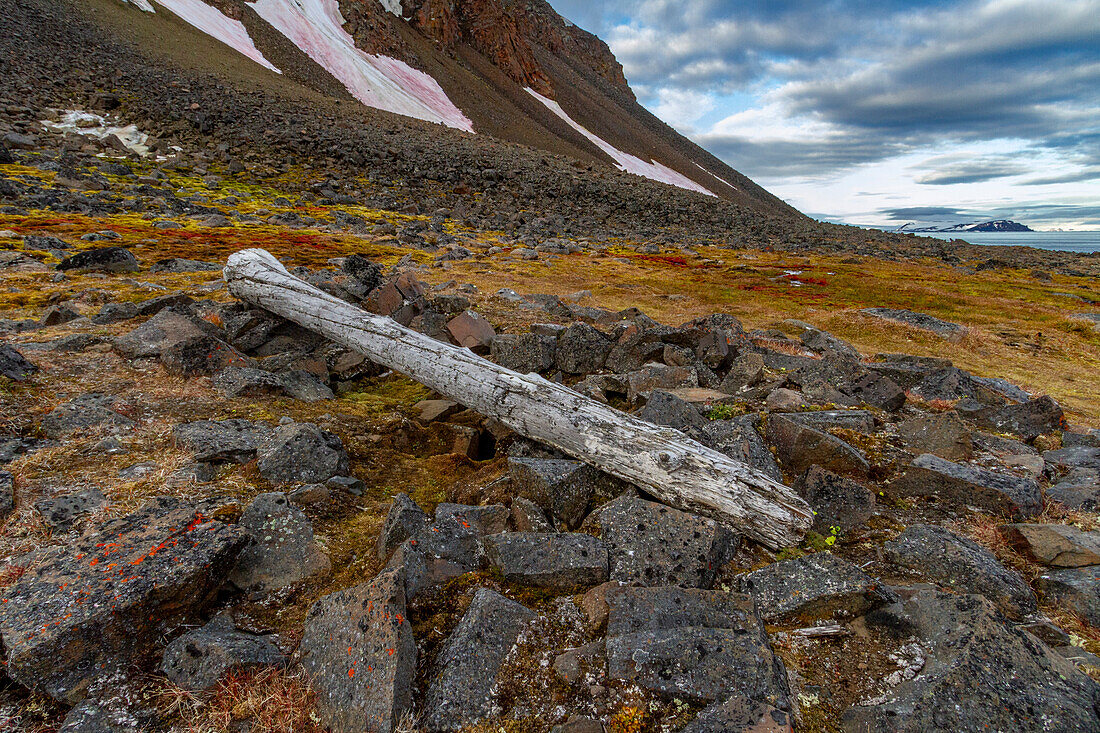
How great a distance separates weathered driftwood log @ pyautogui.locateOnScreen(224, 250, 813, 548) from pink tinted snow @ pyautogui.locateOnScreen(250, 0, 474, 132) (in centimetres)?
6847

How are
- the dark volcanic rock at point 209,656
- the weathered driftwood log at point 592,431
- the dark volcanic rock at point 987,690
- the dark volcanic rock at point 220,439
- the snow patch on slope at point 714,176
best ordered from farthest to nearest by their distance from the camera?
the snow patch on slope at point 714,176, the dark volcanic rock at point 220,439, the weathered driftwood log at point 592,431, the dark volcanic rock at point 209,656, the dark volcanic rock at point 987,690

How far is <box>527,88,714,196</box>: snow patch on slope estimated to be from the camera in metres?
88.9

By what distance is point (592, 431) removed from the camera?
5.73 m

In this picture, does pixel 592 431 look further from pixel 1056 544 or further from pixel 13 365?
pixel 13 365

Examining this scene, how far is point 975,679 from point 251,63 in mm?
75246

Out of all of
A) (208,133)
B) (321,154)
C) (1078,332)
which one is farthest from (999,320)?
(208,133)

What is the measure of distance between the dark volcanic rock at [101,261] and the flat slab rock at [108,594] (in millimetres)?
13804

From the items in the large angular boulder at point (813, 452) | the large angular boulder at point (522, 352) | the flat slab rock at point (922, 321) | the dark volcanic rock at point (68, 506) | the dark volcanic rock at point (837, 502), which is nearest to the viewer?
the dark volcanic rock at point (68, 506)

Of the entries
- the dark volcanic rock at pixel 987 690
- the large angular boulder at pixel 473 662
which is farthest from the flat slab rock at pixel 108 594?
the dark volcanic rock at pixel 987 690

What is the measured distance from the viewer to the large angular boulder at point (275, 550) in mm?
4398

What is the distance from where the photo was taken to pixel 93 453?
584 centimetres

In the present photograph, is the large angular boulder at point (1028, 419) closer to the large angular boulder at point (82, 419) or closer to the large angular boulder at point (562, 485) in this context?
the large angular boulder at point (562, 485)

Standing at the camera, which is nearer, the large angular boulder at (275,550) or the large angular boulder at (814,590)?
the large angular boulder at (814,590)


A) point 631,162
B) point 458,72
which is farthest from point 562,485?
point 458,72
